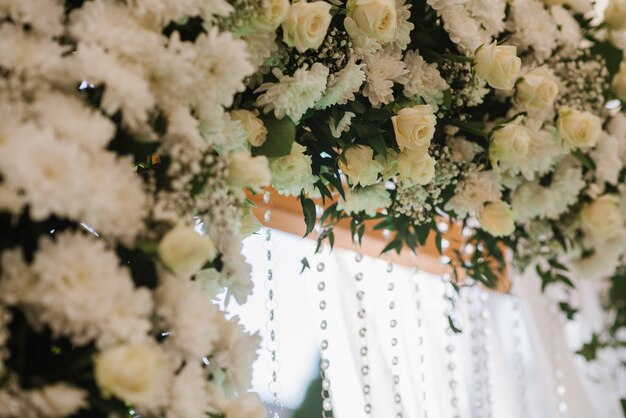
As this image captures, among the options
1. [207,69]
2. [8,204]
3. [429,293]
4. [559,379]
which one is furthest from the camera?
[559,379]

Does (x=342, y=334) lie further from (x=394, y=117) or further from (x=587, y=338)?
(x=587, y=338)

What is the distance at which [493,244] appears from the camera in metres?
1.36

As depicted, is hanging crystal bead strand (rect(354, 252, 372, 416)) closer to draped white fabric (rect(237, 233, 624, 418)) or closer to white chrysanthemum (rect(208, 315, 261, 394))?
draped white fabric (rect(237, 233, 624, 418))

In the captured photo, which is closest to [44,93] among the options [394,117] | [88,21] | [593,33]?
[88,21]

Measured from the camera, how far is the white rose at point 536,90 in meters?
1.15

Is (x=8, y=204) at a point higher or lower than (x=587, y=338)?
lower

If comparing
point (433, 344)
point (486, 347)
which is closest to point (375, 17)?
point (433, 344)

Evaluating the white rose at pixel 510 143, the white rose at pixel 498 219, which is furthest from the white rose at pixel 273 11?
the white rose at pixel 498 219

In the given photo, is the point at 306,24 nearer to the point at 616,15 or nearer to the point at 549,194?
the point at 549,194

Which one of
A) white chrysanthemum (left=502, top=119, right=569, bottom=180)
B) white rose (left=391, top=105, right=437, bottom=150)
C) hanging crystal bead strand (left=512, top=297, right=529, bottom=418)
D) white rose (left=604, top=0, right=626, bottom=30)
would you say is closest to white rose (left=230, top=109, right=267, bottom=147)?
white rose (left=391, top=105, right=437, bottom=150)

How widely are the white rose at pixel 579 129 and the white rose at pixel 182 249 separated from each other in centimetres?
79

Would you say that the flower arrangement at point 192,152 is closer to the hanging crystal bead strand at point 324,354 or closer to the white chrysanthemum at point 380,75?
the white chrysanthemum at point 380,75

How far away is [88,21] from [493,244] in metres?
0.93

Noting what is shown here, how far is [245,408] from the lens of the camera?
2.24 feet
